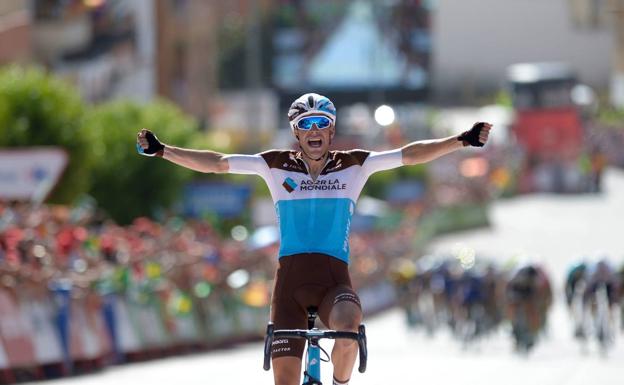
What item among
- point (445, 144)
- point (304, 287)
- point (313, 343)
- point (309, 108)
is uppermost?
point (309, 108)

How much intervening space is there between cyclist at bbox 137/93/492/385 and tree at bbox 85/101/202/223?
91.3 feet

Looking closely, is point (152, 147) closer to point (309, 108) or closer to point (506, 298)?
point (309, 108)

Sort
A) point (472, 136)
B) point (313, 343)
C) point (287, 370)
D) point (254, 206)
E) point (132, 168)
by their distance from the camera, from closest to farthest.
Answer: point (313, 343) → point (287, 370) → point (472, 136) → point (132, 168) → point (254, 206)

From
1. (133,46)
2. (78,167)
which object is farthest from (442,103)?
(78,167)

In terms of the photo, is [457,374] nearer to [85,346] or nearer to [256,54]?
[85,346]

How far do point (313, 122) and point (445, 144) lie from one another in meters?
0.78

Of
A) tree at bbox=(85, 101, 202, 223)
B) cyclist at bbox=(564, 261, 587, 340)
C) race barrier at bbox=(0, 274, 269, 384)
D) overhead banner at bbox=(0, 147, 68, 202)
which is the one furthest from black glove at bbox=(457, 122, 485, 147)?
tree at bbox=(85, 101, 202, 223)

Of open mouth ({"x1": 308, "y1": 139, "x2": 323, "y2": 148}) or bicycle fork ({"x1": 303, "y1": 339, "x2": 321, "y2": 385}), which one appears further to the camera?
open mouth ({"x1": 308, "y1": 139, "x2": 323, "y2": 148})

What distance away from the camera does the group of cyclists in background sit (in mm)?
26281

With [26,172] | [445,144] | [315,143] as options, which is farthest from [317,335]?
[26,172]

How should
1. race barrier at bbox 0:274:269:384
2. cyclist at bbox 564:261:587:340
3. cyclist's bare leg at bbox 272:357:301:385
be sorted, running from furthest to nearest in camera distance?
cyclist at bbox 564:261:587:340, race barrier at bbox 0:274:269:384, cyclist's bare leg at bbox 272:357:301:385

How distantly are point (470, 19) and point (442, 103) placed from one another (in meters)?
9.74

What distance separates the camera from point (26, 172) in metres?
26.3

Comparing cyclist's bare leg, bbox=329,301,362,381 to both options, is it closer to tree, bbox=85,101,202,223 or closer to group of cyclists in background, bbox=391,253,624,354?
group of cyclists in background, bbox=391,253,624,354
